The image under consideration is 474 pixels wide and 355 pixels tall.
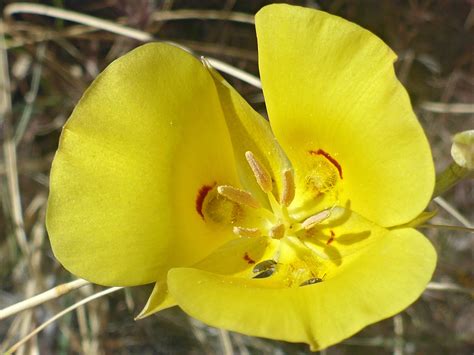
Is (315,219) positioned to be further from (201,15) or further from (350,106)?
(201,15)

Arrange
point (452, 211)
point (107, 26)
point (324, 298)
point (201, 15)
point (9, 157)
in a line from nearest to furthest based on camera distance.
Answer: point (324, 298) < point (452, 211) < point (107, 26) < point (9, 157) < point (201, 15)

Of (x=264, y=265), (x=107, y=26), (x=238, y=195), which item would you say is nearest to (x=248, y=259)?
(x=264, y=265)

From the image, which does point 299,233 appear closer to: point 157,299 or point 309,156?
point 309,156

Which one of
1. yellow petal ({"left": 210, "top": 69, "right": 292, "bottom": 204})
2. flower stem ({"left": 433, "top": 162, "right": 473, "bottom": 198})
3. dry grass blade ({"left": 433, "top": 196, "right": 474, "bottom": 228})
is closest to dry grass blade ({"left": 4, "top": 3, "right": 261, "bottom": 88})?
yellow petal ({"left": 210, "top": 69, "right": 292, "bottom": 204})

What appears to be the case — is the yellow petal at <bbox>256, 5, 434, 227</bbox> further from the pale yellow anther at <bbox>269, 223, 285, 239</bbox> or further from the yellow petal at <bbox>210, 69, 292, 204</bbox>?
the pale yellow anther at <bbox>269, 223, 285, 239</bbox>

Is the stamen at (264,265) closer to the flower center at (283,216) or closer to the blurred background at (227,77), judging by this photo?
the flower center at (283,216)

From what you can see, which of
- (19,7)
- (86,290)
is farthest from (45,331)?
(19,7)

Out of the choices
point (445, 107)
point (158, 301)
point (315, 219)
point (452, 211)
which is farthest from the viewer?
point (445, 107)

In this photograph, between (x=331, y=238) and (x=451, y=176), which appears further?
(x=331, y=238)
